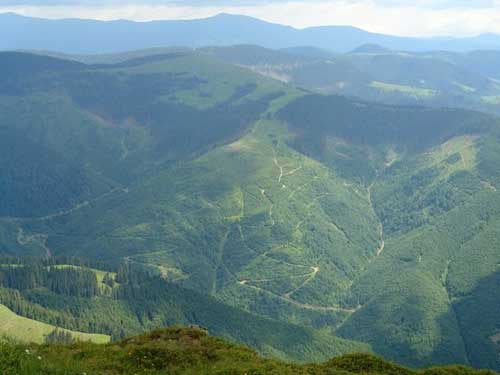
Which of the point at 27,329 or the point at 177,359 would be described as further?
the point at 27,329

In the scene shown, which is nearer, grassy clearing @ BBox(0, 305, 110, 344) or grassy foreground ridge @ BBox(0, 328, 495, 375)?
grassy foreground ridge @ BBox(0, 328, 495, 375)

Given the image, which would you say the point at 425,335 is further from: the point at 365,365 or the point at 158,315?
the point at 365,365

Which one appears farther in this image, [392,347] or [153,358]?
[392,347]

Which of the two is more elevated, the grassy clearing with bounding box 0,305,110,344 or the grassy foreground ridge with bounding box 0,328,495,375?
the grassy foreground ridge with bounding box 0,328,495,375

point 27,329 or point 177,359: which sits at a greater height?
point 177,359

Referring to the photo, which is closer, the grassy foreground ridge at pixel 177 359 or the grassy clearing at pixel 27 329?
the grassy foreground ridge at pixel 177 359

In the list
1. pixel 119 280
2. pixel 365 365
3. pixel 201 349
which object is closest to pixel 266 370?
pixel 201 349

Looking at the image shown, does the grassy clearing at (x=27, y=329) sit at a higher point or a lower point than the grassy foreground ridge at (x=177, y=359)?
lower

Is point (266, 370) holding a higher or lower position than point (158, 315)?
higher
